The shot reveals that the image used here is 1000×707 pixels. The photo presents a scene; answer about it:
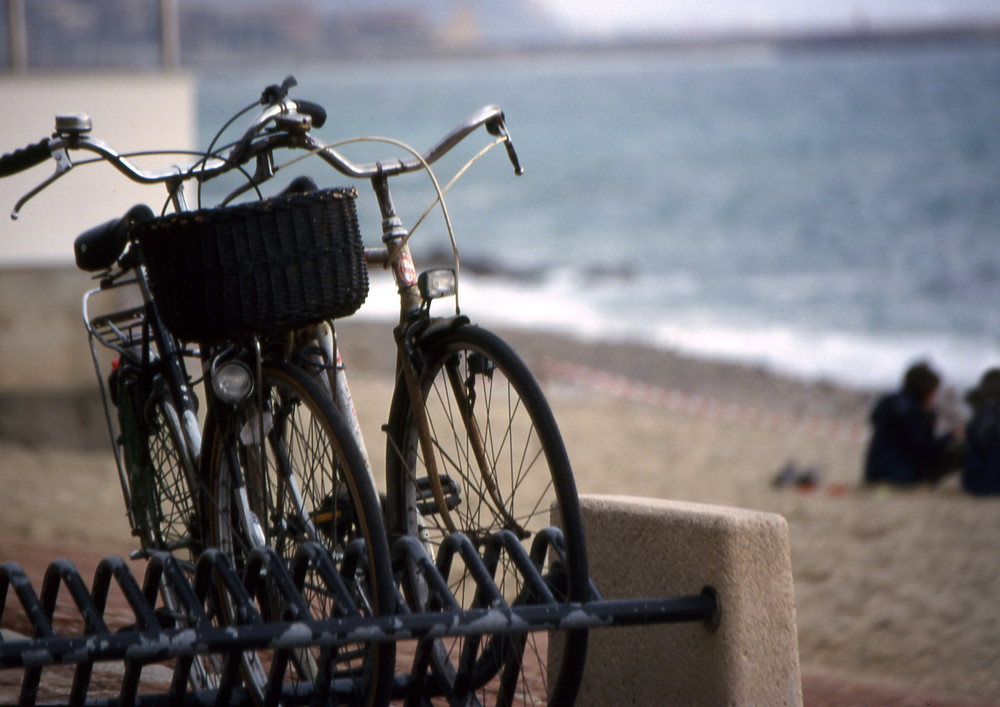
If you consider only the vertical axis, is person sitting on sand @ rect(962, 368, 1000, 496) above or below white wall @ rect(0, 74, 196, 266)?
below

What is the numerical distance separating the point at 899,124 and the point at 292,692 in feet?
238

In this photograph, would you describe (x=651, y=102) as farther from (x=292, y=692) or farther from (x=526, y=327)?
(x=292, y=692)

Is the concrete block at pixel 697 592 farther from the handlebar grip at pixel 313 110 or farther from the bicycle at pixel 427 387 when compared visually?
the handlebar grip at pixel 313 110

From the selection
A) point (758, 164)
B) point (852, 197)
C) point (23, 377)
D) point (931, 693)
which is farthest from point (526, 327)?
point (758, 164)

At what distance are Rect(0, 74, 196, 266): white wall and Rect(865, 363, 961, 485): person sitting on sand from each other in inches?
223

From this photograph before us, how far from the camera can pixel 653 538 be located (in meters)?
2.94

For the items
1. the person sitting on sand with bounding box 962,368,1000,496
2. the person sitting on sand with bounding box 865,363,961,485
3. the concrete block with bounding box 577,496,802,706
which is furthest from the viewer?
the person sitting on sand with bounding box 865,363,961,485

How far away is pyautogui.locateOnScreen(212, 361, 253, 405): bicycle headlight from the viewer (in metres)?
2.96

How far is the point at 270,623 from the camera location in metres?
2.35

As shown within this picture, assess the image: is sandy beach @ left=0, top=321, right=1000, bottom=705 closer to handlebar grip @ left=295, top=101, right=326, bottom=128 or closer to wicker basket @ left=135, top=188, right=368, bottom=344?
wicker basket @ left=135, top=188, right=368, bottom=344

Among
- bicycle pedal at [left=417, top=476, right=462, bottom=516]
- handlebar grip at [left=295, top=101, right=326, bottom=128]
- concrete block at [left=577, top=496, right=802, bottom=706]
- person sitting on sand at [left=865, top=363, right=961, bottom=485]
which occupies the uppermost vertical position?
handlebar grip at [left=295, top=101, right=326, bottom=128]

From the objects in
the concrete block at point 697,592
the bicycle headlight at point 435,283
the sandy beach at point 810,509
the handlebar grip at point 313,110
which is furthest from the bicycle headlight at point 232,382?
the sandy beach at point 810,509

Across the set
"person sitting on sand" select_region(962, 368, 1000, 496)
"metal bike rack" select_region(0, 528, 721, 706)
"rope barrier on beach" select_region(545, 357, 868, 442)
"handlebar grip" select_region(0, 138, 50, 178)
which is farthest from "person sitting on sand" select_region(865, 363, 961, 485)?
"handlebar grip" select_region(0, 138, 50, 178)

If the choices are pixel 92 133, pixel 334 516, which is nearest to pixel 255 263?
pixel 334 516
